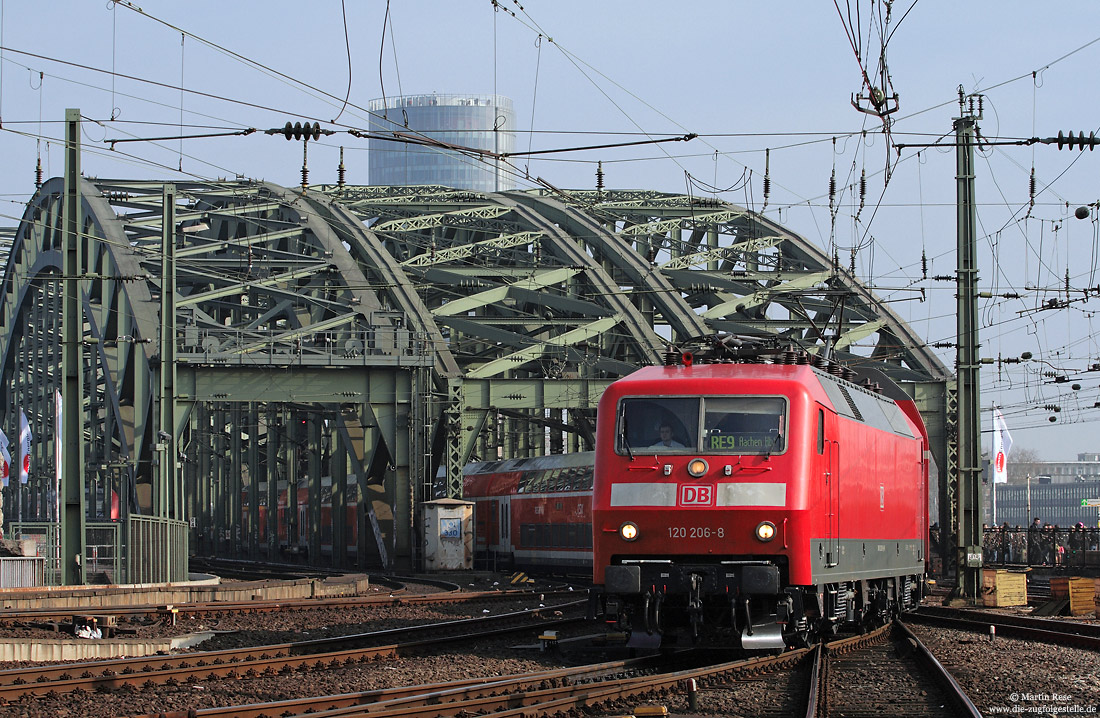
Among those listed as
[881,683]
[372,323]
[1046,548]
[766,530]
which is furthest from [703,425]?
[1046,548]

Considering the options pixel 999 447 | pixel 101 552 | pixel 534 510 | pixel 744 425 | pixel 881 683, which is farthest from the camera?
pixel 999 447

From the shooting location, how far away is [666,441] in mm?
15961

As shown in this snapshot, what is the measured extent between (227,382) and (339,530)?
11.3m

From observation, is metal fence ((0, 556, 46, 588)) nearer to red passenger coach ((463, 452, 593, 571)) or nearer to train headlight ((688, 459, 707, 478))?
red passenger coach ((463, 452, 593, 571))

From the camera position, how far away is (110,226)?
4959 centimetres

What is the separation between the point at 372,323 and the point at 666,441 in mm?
26546

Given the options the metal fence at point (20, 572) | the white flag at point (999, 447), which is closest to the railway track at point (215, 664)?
the metal fence at point (20, 572)

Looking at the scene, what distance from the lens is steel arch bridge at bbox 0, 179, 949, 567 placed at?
40.6m

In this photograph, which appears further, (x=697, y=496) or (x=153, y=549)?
(x=153, y=549)

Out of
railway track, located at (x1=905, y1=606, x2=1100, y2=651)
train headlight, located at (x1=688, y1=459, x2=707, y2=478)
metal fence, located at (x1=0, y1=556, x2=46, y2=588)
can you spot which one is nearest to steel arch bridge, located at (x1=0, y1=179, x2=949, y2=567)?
metal fence, located at (x1=0, y1=556, x2=46, y2=588)

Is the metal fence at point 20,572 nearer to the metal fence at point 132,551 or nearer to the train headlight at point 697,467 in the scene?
the metal fence at point 132,551

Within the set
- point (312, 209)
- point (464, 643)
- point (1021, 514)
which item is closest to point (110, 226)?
point (312, 209)

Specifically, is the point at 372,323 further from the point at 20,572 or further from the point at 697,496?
the point at 697,496

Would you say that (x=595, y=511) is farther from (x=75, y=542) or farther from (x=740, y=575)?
(x=75, y=542)
